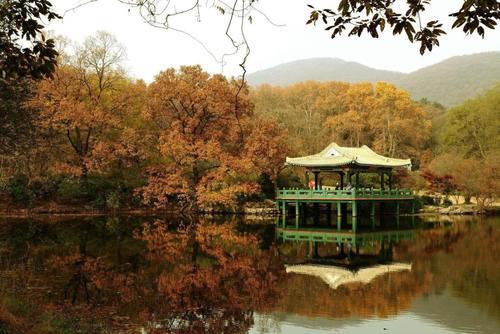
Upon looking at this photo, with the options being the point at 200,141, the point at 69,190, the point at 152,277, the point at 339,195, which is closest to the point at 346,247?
the point at 152,277

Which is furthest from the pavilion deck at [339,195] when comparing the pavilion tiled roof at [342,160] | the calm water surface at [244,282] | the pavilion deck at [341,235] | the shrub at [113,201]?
the shrub at [113,201]

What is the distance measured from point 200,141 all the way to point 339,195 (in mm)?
9065

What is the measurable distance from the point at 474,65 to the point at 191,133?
98870 millimetres

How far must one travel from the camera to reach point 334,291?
39.6 feet

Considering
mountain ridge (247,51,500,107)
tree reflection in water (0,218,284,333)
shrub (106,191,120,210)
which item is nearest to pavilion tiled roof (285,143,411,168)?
tree reflection in water (0,218,284,333)

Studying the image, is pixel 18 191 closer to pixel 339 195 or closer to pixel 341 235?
pixel 339 195

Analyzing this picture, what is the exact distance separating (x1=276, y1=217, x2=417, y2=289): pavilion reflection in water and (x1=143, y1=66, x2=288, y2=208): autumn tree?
15.0 ft

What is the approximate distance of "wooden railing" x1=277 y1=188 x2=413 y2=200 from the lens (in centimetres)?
3042

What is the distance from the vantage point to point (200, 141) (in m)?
32.1

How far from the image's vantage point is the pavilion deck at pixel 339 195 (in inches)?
1196

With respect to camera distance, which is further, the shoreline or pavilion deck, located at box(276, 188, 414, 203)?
the shoreline

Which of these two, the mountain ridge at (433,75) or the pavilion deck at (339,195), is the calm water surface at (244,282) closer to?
the pavilion deck at (339,195)

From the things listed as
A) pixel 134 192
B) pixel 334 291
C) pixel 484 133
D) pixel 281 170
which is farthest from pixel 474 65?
pixel 334 291

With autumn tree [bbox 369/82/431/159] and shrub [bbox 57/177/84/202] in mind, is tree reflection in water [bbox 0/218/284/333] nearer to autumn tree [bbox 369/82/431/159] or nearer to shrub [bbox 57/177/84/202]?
shrub [bbox 57/177/84/202]
